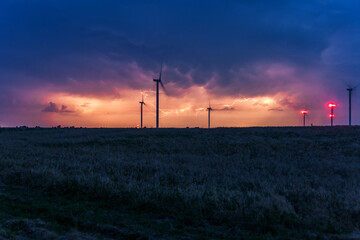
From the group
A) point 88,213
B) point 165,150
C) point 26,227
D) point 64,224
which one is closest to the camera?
point 26,227

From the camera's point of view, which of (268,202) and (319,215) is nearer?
(319,215)

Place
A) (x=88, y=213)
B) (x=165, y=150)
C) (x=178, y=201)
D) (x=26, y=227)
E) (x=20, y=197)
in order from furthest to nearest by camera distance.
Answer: (x=165, y=150) < (x=20, y=197) < (x=178, y=201) < (x=88, y=213) < (x=26, y=227)

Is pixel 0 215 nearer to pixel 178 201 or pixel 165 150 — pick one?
A: pixel 178 201

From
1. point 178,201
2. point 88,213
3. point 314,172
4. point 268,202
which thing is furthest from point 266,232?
point 314,172

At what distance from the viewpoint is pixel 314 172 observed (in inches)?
767

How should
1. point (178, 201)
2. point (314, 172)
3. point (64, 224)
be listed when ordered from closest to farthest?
point (64, 224) → point (178, 201) → point (314, 172)

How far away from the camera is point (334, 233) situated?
26.3 feet

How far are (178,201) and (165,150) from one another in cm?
2251

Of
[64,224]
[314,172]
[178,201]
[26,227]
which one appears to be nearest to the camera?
[26,227]

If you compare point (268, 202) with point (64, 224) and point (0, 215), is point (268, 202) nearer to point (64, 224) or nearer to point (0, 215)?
point (64, 224)

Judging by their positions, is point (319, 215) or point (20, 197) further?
point (20, 197)

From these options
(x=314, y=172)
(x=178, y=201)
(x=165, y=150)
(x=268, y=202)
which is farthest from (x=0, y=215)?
(x=165, y=150)

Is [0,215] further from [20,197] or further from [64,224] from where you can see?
[20,197]

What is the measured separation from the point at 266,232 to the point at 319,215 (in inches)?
79.7
